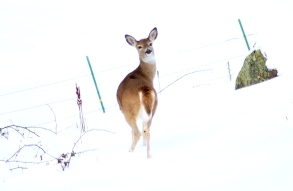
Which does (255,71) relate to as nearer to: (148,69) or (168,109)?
(168,109)

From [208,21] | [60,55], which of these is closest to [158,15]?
[208,21]

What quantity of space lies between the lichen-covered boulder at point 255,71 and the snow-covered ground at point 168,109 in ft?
0.51

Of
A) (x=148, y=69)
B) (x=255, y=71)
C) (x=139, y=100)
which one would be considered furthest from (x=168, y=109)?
(x=139, y=100)

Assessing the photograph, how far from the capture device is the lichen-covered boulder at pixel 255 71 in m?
9.98

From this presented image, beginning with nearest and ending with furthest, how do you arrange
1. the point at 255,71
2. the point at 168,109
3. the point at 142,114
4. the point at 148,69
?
the point at 142,114
the point at 148,69
the point at 255,71
the point at 168,109

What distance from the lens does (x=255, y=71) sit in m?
10.2

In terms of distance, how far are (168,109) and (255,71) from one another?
1683mm

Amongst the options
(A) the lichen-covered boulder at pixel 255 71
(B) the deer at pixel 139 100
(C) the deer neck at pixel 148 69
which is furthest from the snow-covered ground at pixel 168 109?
(C) the deer neck at pixel 148 69

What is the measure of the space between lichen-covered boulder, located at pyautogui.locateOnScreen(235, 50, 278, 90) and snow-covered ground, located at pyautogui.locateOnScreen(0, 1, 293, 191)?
0.15 m

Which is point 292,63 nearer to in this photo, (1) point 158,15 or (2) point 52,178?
(2) point 52,178

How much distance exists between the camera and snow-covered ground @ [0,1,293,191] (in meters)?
4.30

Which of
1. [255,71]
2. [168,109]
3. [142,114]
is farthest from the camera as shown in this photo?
[168,109]

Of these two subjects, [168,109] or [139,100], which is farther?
[168,109]

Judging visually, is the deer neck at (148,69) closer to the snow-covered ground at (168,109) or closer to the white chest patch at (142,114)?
→ the snow-covered ground at (168,109)
